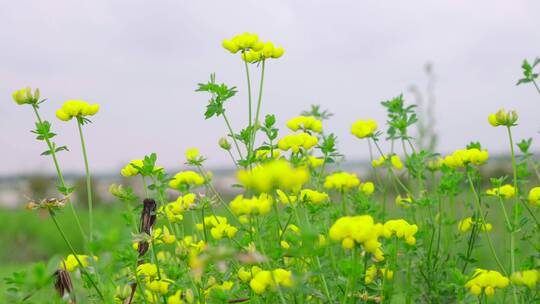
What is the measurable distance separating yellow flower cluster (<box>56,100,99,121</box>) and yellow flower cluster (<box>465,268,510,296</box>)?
1.18 meters

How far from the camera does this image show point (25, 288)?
1.30m

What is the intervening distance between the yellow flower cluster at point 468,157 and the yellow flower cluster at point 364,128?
0.32 meters

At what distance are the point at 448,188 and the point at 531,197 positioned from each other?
0.31 meters

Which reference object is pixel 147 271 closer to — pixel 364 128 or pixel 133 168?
pixel 133 168

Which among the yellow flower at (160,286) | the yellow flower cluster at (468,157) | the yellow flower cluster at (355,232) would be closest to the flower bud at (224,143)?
the yellow flower at (160,286)

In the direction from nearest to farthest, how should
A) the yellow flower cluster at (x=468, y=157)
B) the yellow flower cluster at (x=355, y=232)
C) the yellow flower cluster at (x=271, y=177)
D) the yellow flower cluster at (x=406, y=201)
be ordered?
the yellow flower cluster at (x=271, y=177) → the yellow flower cluster at (x=355, y=232) → the yellow flower cluster at (x=468, y=157) → the yellow flower cluster at (x=406, y=201)

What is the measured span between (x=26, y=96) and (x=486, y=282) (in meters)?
1.40

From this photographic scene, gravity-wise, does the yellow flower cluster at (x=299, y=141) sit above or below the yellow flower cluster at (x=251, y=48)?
below

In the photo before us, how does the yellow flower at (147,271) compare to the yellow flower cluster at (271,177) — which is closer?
the yellow flower cluster at (271,177)

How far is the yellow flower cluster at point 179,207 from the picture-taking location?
76.8 inches

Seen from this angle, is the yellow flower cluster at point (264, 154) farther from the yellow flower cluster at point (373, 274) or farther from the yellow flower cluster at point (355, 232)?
the yellow flower cluster at point (355, 232)

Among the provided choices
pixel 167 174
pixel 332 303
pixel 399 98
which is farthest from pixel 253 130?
pixel 399 98

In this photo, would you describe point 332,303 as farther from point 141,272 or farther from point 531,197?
point 531,197

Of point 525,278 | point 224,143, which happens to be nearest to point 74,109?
point 224,143
